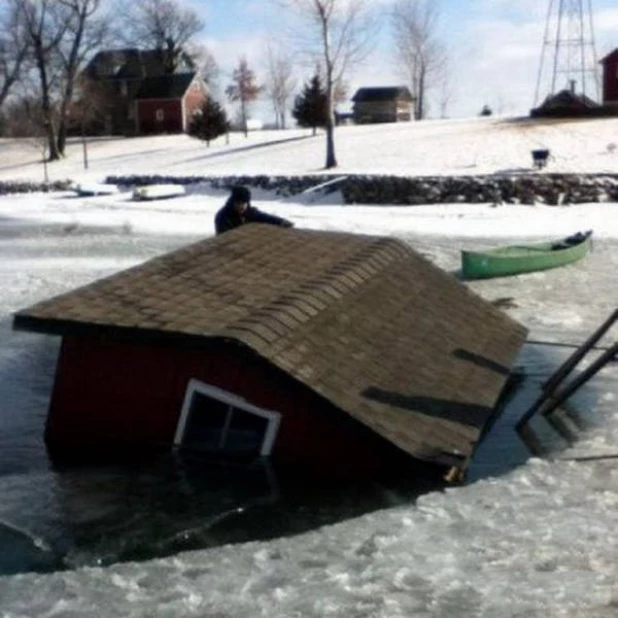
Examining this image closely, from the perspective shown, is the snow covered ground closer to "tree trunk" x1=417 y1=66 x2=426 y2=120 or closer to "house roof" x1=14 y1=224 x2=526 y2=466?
"house roof" x1=14 y1=224 x2=526 y2=466

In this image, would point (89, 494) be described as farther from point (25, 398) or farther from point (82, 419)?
point (25, 398)

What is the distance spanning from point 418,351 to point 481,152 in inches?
1621

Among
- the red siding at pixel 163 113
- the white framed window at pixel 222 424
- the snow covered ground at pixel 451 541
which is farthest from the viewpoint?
the red siding at pixel 163 113

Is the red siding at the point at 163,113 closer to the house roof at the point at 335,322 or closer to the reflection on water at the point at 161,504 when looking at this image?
the house roof at the point at 335,322

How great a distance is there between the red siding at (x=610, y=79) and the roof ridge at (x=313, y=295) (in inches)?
2064

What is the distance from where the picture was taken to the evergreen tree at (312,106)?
7125 cm

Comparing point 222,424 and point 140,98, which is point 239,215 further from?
point 140,98

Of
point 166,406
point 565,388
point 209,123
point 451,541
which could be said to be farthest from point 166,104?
point 451,541

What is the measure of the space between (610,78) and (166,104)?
32747 millimetres

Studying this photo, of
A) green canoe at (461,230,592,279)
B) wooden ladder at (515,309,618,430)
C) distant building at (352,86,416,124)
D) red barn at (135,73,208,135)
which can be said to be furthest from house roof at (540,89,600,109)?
wooden ladder at (515,309,618,430)

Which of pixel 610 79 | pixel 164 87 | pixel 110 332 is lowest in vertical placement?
pixel 110 332

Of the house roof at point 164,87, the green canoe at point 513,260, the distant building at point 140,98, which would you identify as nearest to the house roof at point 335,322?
the green canoe at point 513,260

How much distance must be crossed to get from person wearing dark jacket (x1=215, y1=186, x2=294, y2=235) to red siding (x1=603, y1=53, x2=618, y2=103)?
5131cm

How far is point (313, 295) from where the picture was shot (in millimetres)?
12445
